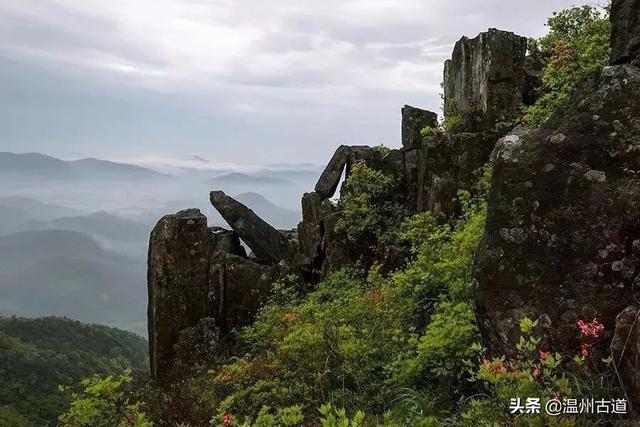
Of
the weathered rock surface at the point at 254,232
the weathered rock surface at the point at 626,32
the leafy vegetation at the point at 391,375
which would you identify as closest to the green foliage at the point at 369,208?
the weathered rock surface at the point at 254,232

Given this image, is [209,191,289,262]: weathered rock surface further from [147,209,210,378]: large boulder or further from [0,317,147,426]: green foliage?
[0,317,147,426]: green foliage

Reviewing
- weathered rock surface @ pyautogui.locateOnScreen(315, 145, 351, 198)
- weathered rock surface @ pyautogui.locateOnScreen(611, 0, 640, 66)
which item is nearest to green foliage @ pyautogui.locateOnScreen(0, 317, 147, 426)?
weathered rock surface @ pyautogui.locateOnScreen(315, 145, 351, 198)

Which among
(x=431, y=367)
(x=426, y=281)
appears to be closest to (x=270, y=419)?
(x=431, y=367)

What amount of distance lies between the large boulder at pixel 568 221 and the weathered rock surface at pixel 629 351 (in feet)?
2.27

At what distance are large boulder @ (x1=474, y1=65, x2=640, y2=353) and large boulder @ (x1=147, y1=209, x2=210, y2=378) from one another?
13.2m

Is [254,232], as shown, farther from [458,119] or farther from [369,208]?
[458,119]

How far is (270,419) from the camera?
4383 millimetres

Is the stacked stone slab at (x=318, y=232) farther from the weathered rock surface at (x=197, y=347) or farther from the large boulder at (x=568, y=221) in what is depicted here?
the large boulder at (x=568, y=221)

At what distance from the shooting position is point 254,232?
70.7 ft

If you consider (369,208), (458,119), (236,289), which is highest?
(458,119)

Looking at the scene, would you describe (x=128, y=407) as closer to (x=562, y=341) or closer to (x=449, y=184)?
(x=562, y=341)

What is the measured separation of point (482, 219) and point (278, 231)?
1433cm

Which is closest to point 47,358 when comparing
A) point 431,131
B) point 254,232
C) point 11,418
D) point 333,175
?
point 11,418

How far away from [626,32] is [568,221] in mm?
3109
